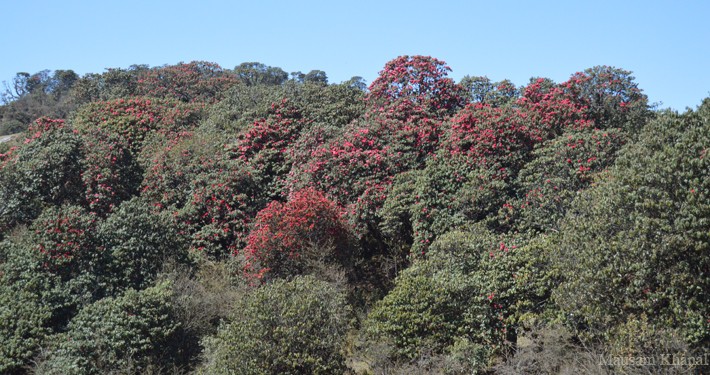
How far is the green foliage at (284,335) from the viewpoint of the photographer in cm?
1306

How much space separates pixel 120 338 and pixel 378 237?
27.9 feet

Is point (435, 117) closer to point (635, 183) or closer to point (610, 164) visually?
point (610, 164)

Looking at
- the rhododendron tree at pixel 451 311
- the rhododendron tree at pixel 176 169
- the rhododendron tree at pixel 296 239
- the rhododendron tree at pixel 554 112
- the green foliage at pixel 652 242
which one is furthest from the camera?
the rhododendron tree at pixel 176 169

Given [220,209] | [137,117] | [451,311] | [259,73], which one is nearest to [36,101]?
[259,73]

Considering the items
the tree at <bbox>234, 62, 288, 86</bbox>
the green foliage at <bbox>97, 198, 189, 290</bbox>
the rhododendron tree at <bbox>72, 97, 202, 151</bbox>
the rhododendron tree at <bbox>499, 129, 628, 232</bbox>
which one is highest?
the tree at <bbox>234, 62, 288, 86</bbox>

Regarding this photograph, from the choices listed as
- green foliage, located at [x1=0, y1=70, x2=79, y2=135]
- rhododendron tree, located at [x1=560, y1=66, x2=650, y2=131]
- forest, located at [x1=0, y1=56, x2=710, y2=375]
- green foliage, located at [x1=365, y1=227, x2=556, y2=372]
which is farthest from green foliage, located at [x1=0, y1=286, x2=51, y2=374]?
green foliage, located at [x1=0, y1=70, x2=79, y2=135]

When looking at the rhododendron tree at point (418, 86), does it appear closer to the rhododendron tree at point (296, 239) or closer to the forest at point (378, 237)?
the forest at point (378, 237)

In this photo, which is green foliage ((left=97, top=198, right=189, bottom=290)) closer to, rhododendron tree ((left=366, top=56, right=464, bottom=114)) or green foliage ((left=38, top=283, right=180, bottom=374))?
green foliage ((left=38, top=283, right=180, bottom=374))

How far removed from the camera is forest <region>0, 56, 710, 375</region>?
1127 centimetres

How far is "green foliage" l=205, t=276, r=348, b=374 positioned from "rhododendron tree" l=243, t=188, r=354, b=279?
391 cm

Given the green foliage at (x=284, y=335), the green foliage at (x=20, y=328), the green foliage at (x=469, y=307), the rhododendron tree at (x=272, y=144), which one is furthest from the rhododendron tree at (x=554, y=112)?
the green foliage at (x=20, y=328)

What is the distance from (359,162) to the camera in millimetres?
20281

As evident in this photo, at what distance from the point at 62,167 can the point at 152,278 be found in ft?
27.2

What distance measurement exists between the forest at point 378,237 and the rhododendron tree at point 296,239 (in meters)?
0.07
